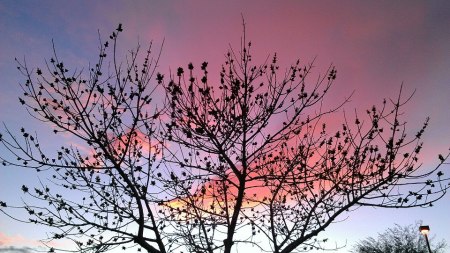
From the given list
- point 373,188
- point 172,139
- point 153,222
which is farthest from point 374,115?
point 153,222

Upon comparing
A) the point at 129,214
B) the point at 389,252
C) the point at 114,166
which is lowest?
the point at 129,214

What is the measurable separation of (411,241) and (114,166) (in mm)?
36928

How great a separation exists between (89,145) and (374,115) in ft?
19.1

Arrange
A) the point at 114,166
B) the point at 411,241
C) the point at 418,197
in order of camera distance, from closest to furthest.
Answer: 1. the point at 418,197
2. the point at 114,166
3. the point at 411,241

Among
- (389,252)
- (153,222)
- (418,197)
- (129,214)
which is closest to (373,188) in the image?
(418,197)

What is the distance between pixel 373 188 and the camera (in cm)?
746

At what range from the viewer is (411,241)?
3612cm

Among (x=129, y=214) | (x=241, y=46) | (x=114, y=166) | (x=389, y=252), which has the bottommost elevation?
(x=129, y=214)

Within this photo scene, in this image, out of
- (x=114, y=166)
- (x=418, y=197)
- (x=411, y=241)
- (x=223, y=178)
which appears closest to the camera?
(x=418, y=197)

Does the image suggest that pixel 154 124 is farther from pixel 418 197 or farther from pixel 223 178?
pixel 418 197

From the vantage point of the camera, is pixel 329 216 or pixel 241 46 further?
pixel 329 216

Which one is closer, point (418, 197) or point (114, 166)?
point (418, 197)

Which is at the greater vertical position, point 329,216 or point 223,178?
point 223,178

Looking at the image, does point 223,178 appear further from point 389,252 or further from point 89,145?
point 389,252
